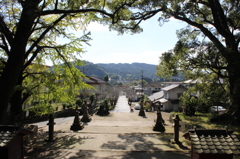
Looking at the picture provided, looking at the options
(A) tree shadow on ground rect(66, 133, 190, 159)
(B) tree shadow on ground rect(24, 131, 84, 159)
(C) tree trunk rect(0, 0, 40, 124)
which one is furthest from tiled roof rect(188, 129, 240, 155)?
(C) tree trunk rect(0, 0, 40, 124)

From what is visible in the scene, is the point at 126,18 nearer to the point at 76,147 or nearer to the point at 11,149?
the point at 76,147

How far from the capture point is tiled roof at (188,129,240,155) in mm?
4094

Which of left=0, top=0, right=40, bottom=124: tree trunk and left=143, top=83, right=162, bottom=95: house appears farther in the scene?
left=143, top=83, right=162, bottom=95: house

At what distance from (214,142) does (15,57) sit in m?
8.00

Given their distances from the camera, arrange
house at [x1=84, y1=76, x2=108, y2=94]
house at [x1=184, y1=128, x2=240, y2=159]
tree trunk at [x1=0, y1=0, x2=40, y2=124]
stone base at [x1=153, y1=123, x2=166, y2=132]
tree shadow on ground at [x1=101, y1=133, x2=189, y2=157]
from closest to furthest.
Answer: house at [x1=184, y1=128, x2=240, y2=159], tree trunk at [x1=0, y1=0, x2=40, y2=124], tree shadow on ground at [x1=101, y1=133, x2=189, y2=157], stone base at [x1=153, y1=123, x2=166, y2=132], house at [x1=84, y1=76, x2=108, y2=94]

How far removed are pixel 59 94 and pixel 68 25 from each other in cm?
480

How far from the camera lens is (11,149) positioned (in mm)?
4672

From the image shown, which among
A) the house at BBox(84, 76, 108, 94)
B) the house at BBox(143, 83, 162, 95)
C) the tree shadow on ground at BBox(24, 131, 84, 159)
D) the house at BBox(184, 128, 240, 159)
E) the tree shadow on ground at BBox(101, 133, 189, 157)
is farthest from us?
the house at BBox(143, 83, 162, 95)

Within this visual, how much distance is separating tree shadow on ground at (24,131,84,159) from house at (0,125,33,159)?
2.46 meters

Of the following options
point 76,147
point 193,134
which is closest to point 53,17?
point 76,147

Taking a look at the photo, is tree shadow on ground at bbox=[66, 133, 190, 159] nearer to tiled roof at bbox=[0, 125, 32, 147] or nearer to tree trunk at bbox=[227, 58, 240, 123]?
tiled roof at bbox=[0, 125, 32, 147]

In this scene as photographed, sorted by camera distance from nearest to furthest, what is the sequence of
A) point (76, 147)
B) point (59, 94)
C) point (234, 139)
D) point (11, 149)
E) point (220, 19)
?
point (234, 139), point (11, 149), point (76, 147), point (59, 94), point (220, 19)

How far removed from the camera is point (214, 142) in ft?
14.1

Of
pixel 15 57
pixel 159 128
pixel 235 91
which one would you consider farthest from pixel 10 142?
pixel 235 91
